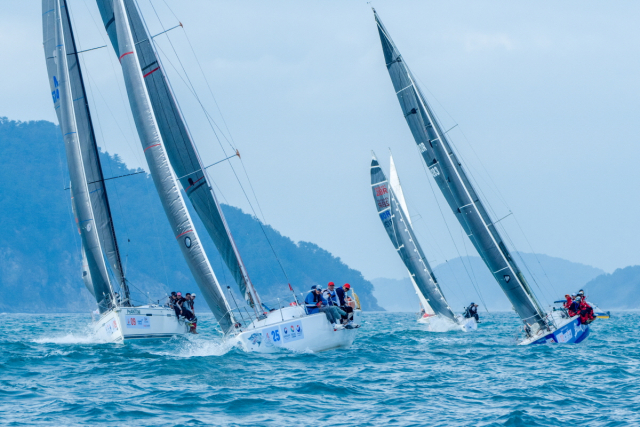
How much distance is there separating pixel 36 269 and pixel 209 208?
13154 centimetres

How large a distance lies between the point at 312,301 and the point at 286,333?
3.15ft

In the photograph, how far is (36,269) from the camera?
137 m

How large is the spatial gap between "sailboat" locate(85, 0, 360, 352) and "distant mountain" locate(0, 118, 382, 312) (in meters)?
107

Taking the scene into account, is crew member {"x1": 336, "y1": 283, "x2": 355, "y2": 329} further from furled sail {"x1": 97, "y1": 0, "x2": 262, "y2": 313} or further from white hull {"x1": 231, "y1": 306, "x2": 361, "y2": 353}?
furled sail {"x1": 97, "y1": 0, "x2": 262, "y2": 313}

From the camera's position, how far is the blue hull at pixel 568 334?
1867cm

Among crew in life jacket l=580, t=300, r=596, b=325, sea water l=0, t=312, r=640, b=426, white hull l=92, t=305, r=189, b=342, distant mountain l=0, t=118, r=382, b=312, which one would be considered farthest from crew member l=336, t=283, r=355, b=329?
distant mountain l=0, t=118, r=382, b=312

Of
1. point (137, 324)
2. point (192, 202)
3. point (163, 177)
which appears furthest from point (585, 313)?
Answer: point (137, 324)

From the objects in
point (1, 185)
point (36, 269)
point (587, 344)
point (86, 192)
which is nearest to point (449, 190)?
point (587, 344)

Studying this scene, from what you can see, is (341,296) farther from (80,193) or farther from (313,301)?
(80,193)

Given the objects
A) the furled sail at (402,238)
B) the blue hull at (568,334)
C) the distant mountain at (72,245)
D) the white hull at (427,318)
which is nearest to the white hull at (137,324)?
the blue hull at (568,334)

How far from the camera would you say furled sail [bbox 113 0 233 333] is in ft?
52.5

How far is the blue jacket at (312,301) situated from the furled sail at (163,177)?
5.83 ft

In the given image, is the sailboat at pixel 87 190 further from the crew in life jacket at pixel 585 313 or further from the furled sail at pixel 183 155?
the crew in life jacket at pixel 585 313

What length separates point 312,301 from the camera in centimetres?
1561
